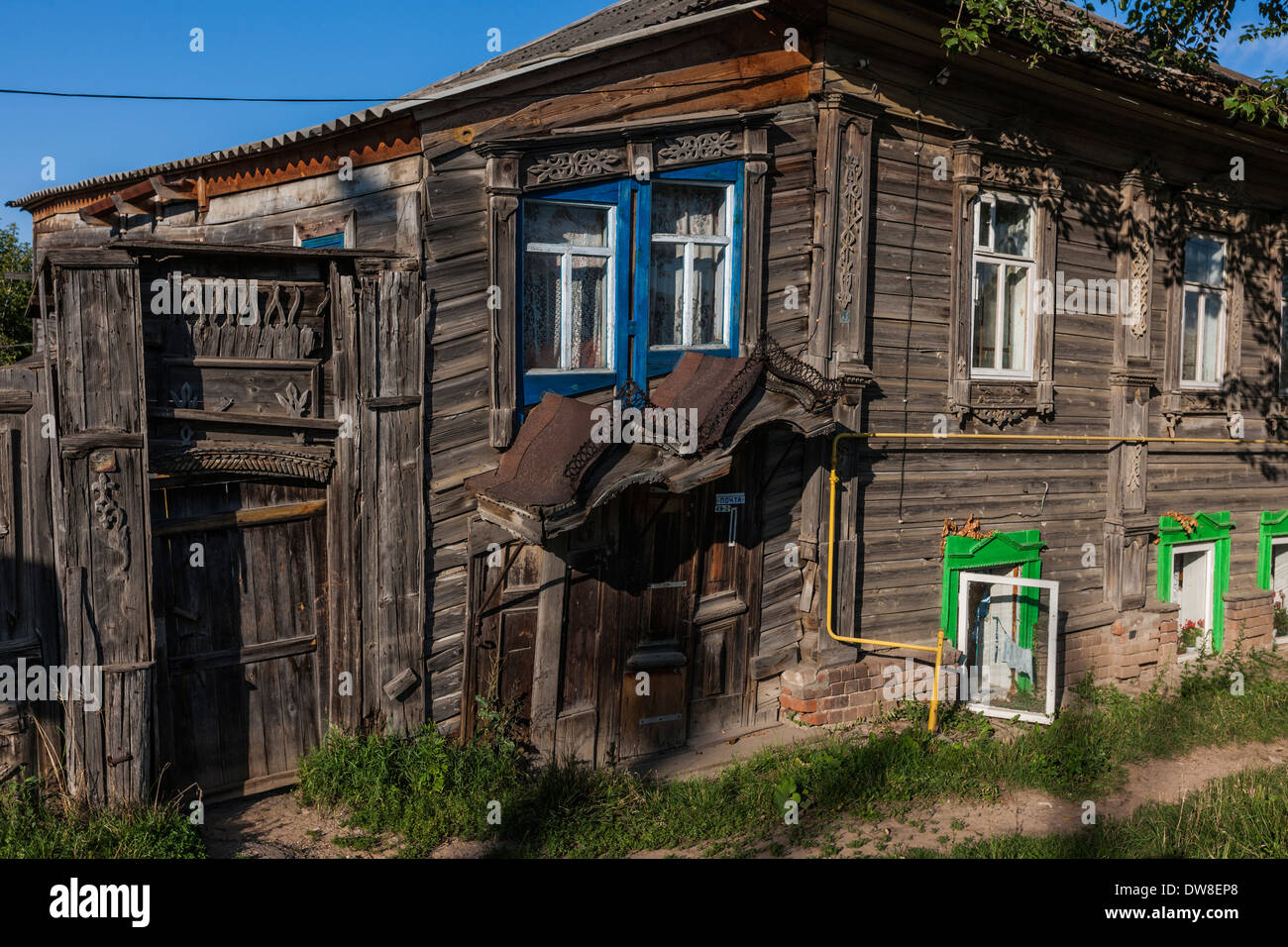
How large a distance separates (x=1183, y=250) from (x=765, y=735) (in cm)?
766

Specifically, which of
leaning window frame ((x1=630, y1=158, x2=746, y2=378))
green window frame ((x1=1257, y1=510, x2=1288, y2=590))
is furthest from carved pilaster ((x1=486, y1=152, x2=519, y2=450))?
green window frame ((x1=1257, y1=510, x2=1288, y2=590))

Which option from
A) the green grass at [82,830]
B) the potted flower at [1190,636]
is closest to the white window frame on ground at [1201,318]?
the potted flower at [1190,636]

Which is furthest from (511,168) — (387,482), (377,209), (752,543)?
(752,543)

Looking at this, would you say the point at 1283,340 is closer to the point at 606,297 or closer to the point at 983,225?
the point at 983,225

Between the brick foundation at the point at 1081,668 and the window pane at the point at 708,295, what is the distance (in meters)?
3.13

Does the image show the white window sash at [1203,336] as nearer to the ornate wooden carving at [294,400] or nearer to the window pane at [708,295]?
the window pane at [708,295]

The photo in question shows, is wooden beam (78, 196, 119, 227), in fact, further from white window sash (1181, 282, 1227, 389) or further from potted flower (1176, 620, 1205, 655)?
potted flower (1176, 620, 1205, 655)

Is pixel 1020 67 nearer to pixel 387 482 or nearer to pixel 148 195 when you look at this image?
pixel 387 482

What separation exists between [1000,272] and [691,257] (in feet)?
12.1

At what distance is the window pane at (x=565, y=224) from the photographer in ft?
23.9

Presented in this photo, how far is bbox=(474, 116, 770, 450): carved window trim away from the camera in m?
6.99

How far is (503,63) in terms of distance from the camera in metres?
8.65

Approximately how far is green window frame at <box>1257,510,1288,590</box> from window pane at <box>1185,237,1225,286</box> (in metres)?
3.10
